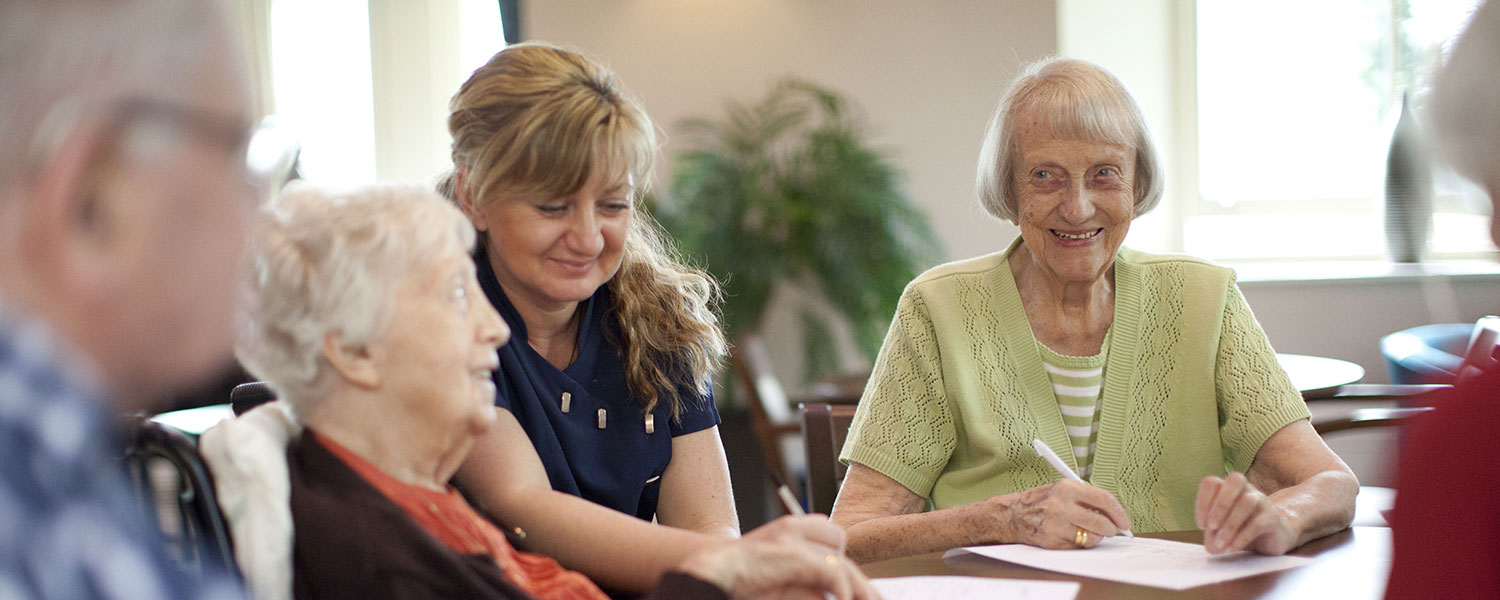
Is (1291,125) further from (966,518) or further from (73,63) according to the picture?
(73,63)

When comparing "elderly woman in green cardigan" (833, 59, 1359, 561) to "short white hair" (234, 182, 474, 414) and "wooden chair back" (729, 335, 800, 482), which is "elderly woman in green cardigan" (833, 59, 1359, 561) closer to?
"short white hair" (234, 182, 474, 414)

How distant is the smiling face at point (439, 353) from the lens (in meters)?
1.15

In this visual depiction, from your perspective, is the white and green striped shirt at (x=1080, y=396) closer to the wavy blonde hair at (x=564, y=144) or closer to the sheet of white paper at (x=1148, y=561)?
the sheet of white paper at (x=1148, y=561)

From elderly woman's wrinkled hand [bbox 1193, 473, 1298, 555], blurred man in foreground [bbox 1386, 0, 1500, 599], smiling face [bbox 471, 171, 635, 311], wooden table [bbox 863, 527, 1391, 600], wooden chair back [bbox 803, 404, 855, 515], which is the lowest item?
wooden chair back [bbox 803, 404, 855, 515]

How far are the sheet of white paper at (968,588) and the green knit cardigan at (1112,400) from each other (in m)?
0.52

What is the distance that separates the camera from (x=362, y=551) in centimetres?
106

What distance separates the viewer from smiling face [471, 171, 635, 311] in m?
1.67

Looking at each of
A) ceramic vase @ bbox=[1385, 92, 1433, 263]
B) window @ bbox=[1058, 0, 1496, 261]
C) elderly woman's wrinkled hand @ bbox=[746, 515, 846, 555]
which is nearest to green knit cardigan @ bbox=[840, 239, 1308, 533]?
elderly woman's wrinkled hand @ bbox=[746, 515, 846, 555]

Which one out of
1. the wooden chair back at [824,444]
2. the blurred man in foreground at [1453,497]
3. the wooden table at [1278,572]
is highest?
the blurred man in foreground at [1453,497]

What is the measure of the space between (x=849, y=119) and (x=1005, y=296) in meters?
3.35

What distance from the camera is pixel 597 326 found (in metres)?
1.84

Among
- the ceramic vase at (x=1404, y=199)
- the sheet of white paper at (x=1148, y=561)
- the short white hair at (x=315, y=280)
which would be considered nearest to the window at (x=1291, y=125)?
the ceramic vase at (x=1404, y=199)

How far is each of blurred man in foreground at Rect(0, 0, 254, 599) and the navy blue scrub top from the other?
93 cm

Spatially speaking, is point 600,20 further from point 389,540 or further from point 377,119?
point 389,540
